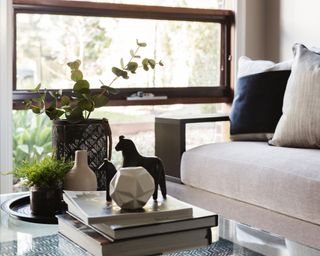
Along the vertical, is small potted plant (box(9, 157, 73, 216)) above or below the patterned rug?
above

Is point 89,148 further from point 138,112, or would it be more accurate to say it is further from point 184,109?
point 184,109

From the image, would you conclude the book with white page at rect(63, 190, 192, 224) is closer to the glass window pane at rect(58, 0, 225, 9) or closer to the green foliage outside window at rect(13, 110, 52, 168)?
the green foliage outside window at rect(13, 110, 52, 168)

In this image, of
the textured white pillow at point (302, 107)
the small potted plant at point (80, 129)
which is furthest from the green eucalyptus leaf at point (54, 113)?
the textured white pillow at point (302, 107)

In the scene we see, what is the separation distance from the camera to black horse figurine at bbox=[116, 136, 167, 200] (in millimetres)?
1381

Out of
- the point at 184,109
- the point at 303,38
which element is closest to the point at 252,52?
the point at 303,38

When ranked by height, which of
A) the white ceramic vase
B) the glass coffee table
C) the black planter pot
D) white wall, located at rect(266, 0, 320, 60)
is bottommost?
the glass coffee table

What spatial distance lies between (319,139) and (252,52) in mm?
1586

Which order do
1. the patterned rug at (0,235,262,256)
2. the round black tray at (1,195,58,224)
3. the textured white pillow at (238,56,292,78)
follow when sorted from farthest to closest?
the textured white pillow at (238,56,292,78)
the round black tray at (1,195,58,224)
the patterned rug at (0,235,262,256)

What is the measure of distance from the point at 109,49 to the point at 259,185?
1580 millimetres

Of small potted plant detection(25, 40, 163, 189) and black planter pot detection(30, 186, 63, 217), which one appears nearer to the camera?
black planter pot detection(30, 186, 63, 217)

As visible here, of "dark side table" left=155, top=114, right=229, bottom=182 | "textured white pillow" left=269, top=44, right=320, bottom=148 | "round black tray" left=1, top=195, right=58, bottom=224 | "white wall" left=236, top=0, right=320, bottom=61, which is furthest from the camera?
"white wall" left=236, top=0, right=320, bottom=61

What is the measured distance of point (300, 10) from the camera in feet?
11.7

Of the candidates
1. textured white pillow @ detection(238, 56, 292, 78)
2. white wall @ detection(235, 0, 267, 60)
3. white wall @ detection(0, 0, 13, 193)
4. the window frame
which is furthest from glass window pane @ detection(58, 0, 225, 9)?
textured white pillow @ detection(238, 56, 292, 78)

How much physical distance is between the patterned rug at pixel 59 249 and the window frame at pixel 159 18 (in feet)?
5.97
